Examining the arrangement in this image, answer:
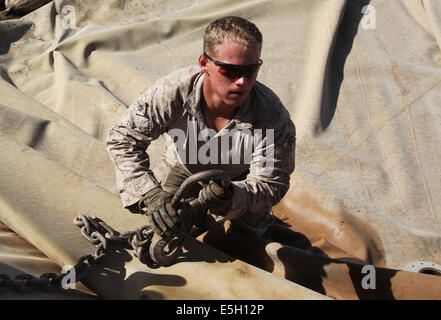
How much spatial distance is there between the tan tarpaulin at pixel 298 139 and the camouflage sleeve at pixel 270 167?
0.20 m

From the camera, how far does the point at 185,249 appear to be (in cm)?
164

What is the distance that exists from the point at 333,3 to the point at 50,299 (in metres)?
2.77

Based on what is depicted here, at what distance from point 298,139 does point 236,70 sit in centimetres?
126

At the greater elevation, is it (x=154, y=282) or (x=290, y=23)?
(x=290, y=23)

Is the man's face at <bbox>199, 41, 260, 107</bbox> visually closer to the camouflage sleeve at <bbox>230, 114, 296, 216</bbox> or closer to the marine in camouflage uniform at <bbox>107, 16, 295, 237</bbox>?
the marine in camouflage uniform at <bbox>107, 16, 295, 237</bbox>

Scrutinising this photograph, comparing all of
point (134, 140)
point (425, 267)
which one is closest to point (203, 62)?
point (134, 140)

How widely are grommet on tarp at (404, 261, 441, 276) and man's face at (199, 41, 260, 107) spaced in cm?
121

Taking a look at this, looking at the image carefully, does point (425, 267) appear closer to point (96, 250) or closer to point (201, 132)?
point (201, 132)

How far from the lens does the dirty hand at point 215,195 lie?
1.49 meters

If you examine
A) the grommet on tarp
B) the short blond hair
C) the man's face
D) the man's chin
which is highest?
the short blond hair

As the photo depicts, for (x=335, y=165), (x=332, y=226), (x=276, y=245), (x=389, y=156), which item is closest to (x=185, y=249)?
(x=276, y=245)

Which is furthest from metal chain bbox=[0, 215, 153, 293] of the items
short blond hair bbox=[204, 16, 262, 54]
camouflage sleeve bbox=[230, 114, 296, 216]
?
short blond hair bbox=[204, 16, 262, 54]

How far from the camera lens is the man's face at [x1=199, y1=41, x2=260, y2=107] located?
154cm
